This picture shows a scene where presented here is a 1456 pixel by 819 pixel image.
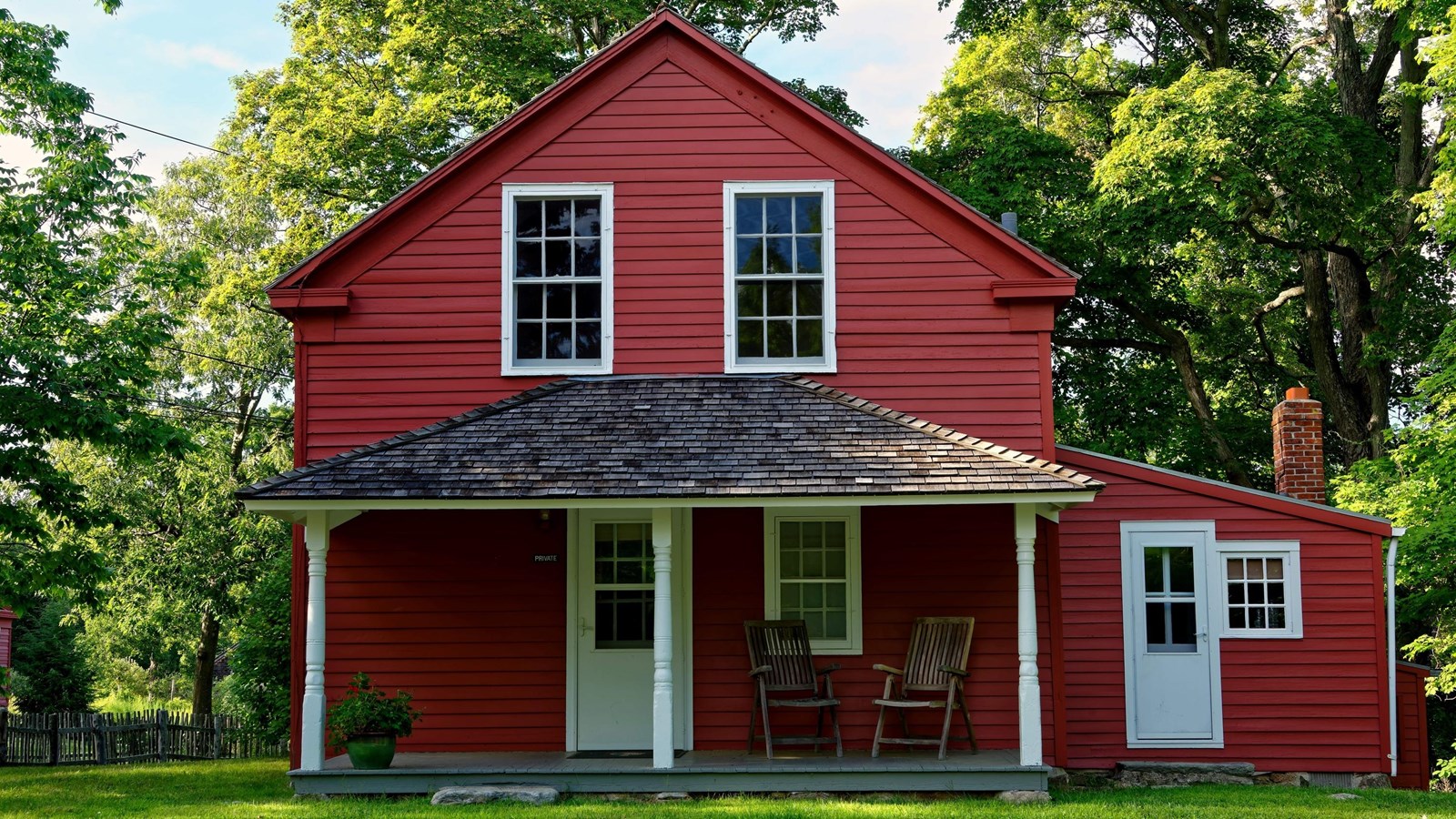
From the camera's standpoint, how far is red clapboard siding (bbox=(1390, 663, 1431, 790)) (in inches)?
474

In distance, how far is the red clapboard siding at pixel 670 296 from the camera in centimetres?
1155

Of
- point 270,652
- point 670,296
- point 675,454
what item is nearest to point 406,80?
point 270,652

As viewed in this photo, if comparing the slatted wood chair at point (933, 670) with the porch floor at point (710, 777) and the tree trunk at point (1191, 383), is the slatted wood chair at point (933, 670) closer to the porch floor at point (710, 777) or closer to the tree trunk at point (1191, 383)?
the porch floor at point (710, 777)

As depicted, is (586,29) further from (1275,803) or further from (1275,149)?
(1275,803)

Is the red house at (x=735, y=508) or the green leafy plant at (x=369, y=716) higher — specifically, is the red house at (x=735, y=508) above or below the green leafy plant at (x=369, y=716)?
above

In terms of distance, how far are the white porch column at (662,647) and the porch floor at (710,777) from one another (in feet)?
0.55

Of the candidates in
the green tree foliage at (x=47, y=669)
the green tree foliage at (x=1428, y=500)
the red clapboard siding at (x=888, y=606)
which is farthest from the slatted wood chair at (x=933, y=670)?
the green tree foliage at (x=47, y=669)

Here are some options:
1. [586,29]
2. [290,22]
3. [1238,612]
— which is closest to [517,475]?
[1238,612]

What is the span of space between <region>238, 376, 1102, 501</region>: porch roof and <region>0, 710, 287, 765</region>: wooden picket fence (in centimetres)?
1030

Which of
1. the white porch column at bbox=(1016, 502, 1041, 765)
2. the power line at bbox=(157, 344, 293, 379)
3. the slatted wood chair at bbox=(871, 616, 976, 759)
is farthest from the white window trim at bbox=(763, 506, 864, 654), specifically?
the power line at bbox=(157, 344, 293, 379)

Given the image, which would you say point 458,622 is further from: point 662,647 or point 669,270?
point 669,270

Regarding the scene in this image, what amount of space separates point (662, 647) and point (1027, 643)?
2596 mm

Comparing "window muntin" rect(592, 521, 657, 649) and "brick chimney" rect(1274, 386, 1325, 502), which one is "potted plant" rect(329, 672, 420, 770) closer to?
"window muntin" rect(592, 521, 657, 649)

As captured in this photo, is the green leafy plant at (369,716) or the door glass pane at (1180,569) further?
the door glass pane at (1180,569)
